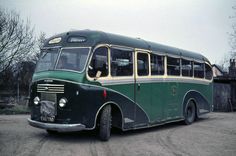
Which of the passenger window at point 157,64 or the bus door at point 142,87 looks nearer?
the bus door at point 142,87

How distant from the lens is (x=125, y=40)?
11.6 m

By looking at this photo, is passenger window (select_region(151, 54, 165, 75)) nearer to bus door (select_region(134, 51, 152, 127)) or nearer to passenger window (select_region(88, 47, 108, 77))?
bus door (select_region(134, 51, 152, 127))

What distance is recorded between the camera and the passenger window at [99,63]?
10012 mm

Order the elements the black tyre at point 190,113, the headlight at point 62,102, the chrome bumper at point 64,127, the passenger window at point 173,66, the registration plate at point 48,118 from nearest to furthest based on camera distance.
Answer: the chrome bumper at point 64,127 < the headlight at point 62,102 < the registration plate at point 48,118 < the passenger window at point 173,66 < the black tyre at point 190,113

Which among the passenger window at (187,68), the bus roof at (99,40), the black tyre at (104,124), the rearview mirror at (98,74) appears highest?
the bus roof at (99,40)

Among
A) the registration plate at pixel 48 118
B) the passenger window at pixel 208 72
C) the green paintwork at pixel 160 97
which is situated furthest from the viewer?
the passenger window at pixel 208 72

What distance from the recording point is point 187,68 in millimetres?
15594

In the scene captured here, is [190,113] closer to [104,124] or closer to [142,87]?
[142,87]

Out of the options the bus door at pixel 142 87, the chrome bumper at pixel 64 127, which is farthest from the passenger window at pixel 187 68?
the chrome bumper at pixel 64 127

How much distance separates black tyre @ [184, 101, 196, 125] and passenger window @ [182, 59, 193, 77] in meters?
1.34

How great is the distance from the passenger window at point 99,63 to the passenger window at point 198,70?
7028 millimetres

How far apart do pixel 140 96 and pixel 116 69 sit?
5.30 ft

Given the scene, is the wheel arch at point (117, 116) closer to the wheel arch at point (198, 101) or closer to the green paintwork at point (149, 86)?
the green paintwork at point (149, 86)

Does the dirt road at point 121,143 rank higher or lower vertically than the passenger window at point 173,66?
lower
